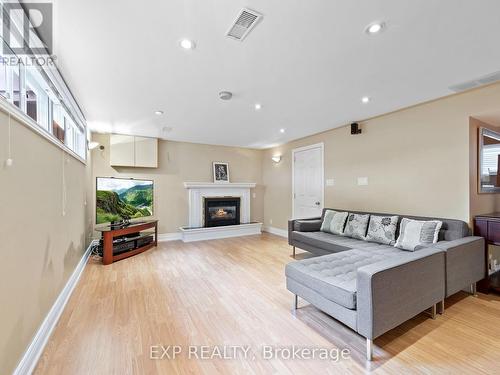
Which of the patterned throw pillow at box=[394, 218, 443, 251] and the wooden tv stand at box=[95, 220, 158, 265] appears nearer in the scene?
the patterned throw pillow at box=[394, 218, 443, 251]

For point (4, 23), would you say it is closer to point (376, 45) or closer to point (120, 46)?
point (120, 46)

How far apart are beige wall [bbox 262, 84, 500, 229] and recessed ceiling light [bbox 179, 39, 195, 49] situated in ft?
10.3

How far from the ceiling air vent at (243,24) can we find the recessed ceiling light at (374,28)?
81cm

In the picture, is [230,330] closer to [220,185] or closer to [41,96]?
[41,96]

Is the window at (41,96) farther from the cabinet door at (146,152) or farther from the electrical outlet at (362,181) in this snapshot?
the electrical outlet at (362,181)

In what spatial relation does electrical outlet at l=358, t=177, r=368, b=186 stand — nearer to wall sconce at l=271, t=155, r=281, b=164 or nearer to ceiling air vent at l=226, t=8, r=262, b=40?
wall sconce at l=271, t=155, r=281, b=164

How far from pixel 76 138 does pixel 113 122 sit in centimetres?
69

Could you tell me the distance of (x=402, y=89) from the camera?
2613 millimetres

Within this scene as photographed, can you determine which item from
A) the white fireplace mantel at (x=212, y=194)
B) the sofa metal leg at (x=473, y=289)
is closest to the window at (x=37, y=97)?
the white fireplace mantel at (x=212, y=194)

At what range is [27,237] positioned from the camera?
1.57m

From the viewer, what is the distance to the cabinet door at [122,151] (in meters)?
4.60

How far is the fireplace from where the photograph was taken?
568cm

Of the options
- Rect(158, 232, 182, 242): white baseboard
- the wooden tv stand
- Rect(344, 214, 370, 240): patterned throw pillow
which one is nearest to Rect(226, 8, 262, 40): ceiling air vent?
Rect(344, 214, 370, 240): patterned throw pillow

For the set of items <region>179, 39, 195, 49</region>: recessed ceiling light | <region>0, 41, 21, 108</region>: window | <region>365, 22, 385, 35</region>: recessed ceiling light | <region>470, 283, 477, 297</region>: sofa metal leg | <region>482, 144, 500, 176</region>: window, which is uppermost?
<region>179, 39, 195, 49</region>: recessed ceiling light
